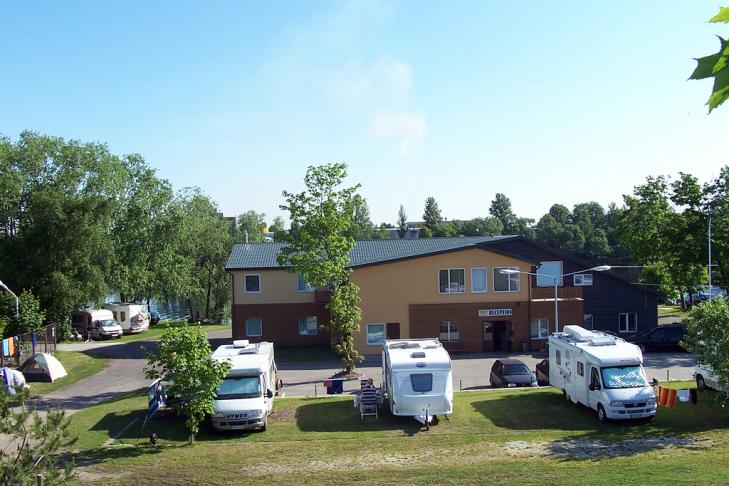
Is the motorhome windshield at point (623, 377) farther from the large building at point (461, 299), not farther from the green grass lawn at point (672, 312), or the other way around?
the green grass lawn at point (672, 312)

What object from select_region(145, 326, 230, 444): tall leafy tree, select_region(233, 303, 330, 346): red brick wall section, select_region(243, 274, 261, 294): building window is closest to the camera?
select_region(145, 326, 230, 444): tall leafy tree

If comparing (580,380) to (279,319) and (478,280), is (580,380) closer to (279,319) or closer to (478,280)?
(478,280)

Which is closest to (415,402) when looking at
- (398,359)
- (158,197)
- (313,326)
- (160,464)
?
(398,359)

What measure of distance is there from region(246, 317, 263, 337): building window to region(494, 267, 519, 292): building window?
16.3 meters

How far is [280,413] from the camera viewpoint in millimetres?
24750

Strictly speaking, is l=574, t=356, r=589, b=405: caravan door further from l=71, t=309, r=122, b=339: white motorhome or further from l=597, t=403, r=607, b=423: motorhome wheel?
l=71, t=309, r=122, b=339: white motorhome

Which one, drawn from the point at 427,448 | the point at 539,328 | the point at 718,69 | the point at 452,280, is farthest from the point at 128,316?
the point at 718,69

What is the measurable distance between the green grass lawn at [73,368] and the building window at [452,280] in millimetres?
20867

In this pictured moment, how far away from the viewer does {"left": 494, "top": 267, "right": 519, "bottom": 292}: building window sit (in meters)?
43.5

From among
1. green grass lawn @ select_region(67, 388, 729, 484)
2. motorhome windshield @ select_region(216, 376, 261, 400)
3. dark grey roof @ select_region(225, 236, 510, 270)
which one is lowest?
green grass lawn @ select_region(67, 388, 729, 484)

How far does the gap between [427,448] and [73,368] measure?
24998 mm

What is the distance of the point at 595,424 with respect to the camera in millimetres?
22641

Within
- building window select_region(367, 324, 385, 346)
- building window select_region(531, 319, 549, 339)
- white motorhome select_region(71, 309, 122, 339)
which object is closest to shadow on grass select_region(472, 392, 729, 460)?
building window select_region(367, 324, 385, 346)

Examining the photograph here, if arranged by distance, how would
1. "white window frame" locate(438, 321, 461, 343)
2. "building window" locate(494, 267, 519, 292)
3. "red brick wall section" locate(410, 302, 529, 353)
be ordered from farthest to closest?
"building window" locate(494, 267, 519, 292), "white window frame" locate(438, 321, 461, 343), "red brick wall section" locate(410, 302, 529, 353)
